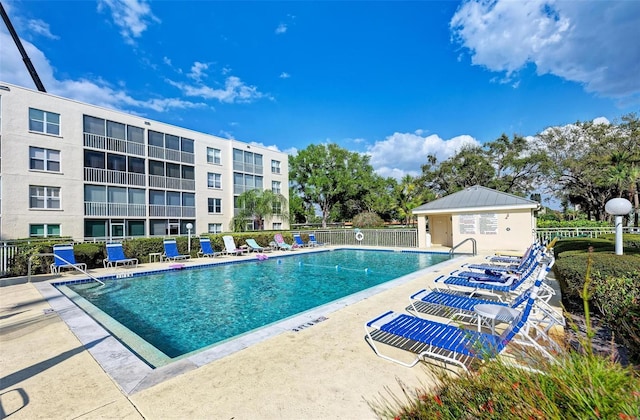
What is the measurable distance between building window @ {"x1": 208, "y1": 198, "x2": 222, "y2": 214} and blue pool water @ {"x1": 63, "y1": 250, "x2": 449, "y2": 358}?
14921 millimetres

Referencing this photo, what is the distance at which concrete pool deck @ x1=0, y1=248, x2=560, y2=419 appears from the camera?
8.96 feet

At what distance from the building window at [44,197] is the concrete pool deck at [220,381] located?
1794 centimetres

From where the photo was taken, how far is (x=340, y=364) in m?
3.57

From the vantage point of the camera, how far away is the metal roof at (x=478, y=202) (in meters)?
16.6

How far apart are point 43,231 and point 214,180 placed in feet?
42.0

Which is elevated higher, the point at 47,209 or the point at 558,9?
the point at 558,9

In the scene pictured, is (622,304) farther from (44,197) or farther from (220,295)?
(44,197)

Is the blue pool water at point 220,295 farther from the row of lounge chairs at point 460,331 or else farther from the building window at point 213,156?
the building window at point 213,156

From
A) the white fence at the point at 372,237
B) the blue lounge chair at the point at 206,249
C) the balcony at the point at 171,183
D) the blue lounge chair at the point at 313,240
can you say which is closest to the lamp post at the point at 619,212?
the white fence at the point at 372,237

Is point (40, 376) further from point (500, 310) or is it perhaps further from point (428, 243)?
point (428, 243)

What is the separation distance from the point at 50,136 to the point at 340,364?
2365 cm

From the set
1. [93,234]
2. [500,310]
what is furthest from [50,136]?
[500,310]

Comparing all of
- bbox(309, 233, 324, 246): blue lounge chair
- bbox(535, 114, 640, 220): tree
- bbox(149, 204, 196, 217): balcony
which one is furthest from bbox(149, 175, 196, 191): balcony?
bbox(535, 114, 640, 220): tree

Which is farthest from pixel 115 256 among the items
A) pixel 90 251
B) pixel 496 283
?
pixel 496 283
